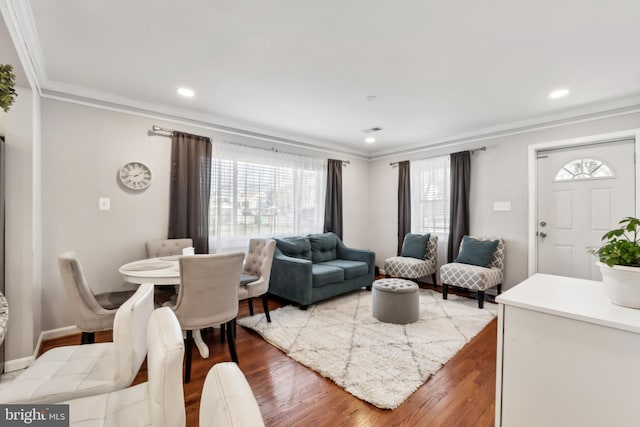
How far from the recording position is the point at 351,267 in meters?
4.12

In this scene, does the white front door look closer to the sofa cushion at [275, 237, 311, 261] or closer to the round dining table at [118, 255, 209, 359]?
the sofa cushion at [275, 237, 311, 261]

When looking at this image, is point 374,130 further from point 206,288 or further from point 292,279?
point 206,288

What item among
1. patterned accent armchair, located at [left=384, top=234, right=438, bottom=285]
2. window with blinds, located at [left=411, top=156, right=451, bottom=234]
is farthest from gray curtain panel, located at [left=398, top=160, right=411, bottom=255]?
patterned accent armchair, located at [left=384, top=234, right=438, bottom=285]

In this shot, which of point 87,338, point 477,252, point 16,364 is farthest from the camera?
point 477,252

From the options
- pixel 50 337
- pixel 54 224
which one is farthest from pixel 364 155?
pixel 50 337

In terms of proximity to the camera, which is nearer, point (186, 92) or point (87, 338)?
point (87, 338)

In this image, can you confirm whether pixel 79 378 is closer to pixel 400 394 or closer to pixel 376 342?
pixel 400 394

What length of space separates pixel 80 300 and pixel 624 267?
3.12 m

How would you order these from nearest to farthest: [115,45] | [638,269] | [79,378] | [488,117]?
[638,269] → [79,378] → [115,45] → [488,117]

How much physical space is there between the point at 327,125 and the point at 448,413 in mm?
3546

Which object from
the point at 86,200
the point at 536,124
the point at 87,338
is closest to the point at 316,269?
the point at 87,338

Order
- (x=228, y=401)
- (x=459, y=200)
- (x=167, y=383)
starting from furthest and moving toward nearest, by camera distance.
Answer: (x=459, y=200), (x=167, y=383), (x=228, y=401)

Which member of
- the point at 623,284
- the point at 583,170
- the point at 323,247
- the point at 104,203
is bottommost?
the point at 323,247

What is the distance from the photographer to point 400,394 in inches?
76.7
